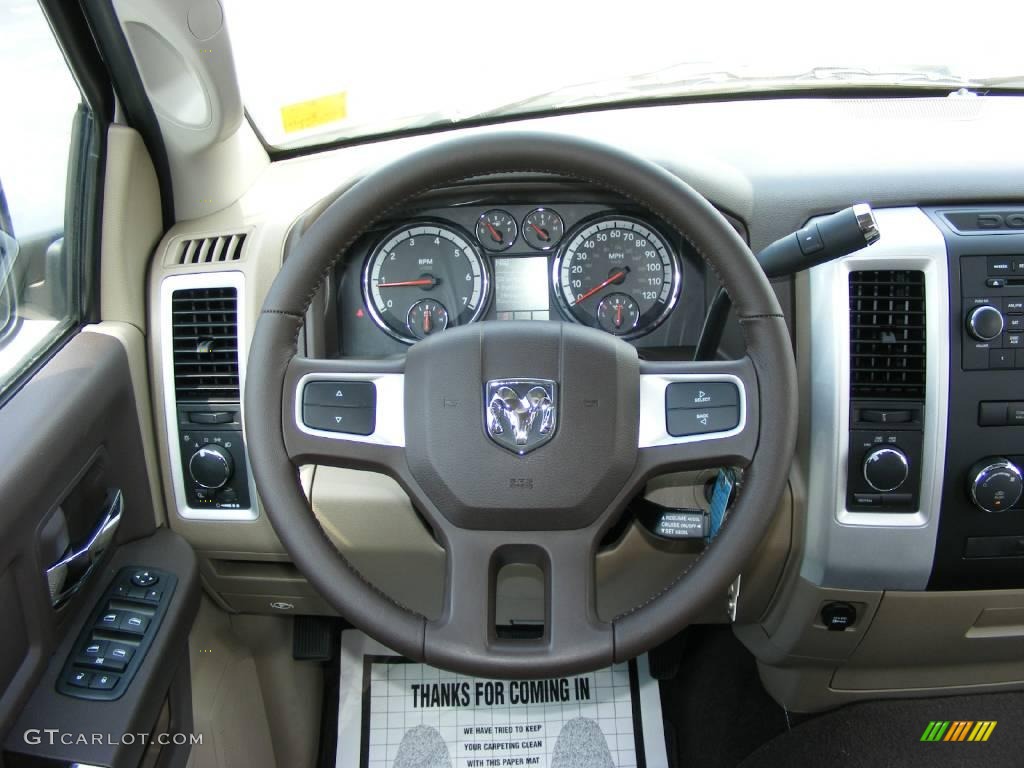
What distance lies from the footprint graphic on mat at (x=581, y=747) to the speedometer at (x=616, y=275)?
94 cm

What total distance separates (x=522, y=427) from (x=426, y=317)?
44cm

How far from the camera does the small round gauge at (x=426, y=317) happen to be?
1425 mm

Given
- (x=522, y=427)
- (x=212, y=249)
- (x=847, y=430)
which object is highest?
(x=212, y=249)

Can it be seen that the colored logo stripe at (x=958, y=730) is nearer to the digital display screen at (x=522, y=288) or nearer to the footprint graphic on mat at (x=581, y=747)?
the footprint graphic on mat at (x=581, y=747)

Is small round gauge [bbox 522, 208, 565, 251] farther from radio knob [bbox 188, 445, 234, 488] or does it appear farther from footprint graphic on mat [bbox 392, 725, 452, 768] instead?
Answer: footprint graphic on mat [bbox 392, 725, 452, 768]

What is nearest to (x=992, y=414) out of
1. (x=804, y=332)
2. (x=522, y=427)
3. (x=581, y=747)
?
(x=804, y=332)

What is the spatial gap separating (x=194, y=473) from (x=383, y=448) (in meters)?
0.44

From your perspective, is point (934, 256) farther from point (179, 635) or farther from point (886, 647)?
point (179, 635)

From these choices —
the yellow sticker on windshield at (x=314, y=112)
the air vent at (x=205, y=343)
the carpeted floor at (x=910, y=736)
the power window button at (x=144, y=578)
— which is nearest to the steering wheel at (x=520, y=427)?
the air vent at (x=205, y=343)

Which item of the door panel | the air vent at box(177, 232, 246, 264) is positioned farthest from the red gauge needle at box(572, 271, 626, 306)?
the door panel

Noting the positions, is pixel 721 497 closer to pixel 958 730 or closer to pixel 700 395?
pixel 700 395

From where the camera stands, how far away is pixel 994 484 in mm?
1259

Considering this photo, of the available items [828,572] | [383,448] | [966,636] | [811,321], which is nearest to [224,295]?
[383,448]

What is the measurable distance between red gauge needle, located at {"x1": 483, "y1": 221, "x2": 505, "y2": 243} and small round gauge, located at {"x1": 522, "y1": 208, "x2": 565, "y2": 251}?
4 cm
